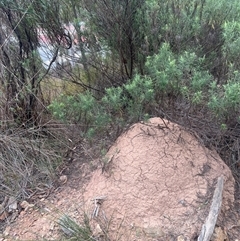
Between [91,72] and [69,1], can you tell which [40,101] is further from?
[69,1]

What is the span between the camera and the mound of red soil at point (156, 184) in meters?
3.03

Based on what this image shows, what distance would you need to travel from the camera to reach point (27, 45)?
13.8 ft

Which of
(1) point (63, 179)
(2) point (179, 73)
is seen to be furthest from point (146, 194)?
(2) point (179, 73)

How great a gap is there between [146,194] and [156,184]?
117 millimetres

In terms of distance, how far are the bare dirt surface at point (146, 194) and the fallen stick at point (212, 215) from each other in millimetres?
71

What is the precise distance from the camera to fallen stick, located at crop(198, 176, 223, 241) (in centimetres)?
286

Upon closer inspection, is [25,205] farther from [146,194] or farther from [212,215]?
[212,215]

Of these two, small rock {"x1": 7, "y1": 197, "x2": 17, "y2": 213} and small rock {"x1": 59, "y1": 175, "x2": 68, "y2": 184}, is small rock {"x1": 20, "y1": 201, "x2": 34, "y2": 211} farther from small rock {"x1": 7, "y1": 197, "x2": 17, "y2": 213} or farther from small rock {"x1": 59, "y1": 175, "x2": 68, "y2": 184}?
small rock {"x1": 59, "y1": 175, "x2": 68, "y2": 184}

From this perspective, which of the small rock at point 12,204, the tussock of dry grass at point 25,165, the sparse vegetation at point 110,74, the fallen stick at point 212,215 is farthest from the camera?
the tussock of dry grass at point 25,165

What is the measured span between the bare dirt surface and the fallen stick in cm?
7

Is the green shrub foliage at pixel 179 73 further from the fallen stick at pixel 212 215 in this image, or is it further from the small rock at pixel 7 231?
the small rock at pixel 7 231

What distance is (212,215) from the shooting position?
296 cm

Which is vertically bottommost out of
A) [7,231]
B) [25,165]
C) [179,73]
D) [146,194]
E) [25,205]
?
[146,194]

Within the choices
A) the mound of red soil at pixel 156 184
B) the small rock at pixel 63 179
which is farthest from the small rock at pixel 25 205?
the mound of red soil at pixel 156 184
